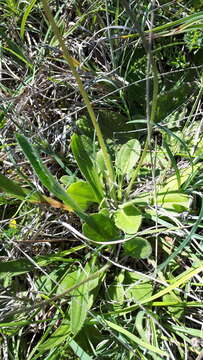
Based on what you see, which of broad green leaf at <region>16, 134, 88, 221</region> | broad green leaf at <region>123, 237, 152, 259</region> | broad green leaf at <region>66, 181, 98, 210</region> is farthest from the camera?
broad green leaf at <region>66, 181, 98, 210</region>

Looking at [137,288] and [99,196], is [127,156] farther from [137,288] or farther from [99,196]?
[137,288]

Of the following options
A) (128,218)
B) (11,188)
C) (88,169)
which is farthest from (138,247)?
(11,188)

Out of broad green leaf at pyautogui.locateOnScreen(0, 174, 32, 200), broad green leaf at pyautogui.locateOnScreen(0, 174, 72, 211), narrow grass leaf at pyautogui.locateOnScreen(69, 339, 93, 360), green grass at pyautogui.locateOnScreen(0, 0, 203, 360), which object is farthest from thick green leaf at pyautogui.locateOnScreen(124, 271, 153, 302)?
→ broad green leaf at pyautogui.locateOnScreen(0, 174, 32, 200)

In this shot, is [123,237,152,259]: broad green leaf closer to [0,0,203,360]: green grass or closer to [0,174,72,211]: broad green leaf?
[0,0,203,360]: green grass

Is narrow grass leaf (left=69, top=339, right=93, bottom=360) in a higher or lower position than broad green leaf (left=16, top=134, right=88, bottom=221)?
lower

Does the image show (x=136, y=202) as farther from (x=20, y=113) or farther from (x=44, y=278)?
(x=20, y=113)

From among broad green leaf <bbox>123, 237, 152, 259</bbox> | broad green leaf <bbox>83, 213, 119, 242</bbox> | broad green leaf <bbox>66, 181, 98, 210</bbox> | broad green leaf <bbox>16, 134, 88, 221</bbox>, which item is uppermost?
broad green leaf <bbox>16, 134, 88, 221</bbox>
